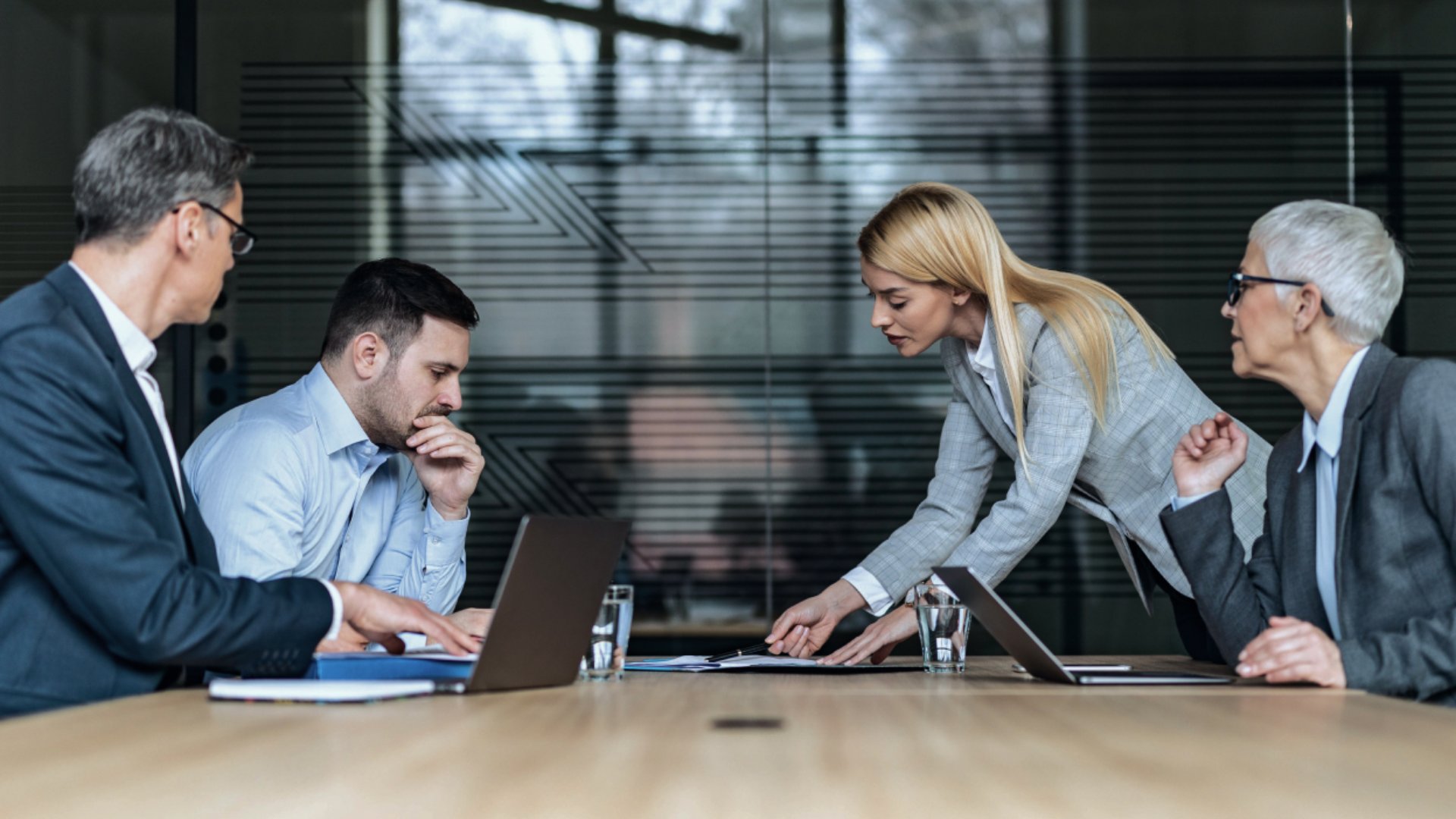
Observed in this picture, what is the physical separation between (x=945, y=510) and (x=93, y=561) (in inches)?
68.2

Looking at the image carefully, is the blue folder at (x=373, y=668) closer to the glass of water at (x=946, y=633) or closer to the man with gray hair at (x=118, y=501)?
the man with gray hair at (x=118, y=501)

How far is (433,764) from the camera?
3.56ft

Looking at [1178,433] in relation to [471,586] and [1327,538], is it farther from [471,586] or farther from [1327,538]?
[471,586]

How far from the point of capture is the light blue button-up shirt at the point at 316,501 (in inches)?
91.4

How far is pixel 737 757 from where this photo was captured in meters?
1.14

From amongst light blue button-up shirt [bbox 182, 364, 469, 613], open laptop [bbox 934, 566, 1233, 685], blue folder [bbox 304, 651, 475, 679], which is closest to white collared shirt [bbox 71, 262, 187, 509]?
blue folder [bbox 304, 651, 475, 679]

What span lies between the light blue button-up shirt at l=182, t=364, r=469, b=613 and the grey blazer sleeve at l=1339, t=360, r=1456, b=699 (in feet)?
5.22

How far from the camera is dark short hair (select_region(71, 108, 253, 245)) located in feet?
6.09

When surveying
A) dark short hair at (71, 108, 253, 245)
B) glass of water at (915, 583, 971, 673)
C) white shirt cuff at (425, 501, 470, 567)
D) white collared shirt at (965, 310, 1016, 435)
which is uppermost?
dark short hair at (71, 108, 253, 245)

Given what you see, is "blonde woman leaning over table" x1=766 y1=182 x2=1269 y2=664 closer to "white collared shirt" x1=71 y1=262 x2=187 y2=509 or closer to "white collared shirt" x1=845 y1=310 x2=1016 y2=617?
"white collared shirt" x1=845 y1=310 x2=1016 y2=617

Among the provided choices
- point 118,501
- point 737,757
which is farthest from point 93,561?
point 737,757

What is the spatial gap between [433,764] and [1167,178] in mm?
4088

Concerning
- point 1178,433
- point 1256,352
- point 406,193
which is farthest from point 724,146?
point 1256,352

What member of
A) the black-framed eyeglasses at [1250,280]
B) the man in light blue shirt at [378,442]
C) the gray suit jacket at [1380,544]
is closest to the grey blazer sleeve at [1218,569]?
the gray suit jacket at [1380,544]
